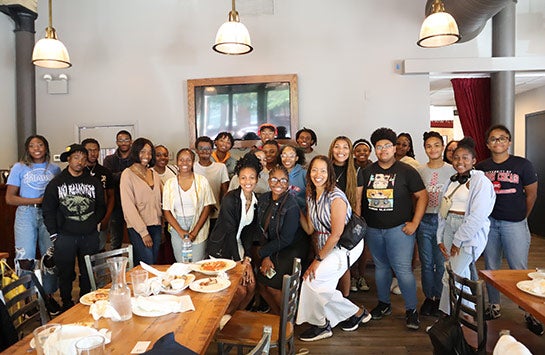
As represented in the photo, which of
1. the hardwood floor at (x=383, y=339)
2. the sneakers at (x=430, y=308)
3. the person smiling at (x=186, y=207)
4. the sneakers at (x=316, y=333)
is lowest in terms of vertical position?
the hardwood floor at (x=383, y=339)

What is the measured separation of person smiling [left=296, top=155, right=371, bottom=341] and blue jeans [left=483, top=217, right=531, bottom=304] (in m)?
1.05

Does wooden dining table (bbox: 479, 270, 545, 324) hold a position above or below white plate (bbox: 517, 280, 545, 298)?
below

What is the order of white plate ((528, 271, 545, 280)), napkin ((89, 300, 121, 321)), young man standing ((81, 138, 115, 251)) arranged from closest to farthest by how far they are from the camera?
1. napkin ((89, 300, 121, 321))
2. white plate ((528, 271, 545, 280))
3. young man standing ((81, 138, 115, 251))

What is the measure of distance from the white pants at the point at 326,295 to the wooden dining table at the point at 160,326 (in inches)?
Result: 42.1

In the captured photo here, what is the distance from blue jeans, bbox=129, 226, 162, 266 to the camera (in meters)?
3.29

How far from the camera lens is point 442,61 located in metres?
5.10

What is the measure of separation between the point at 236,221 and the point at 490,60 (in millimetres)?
4144

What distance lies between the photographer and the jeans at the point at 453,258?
9.04 ft

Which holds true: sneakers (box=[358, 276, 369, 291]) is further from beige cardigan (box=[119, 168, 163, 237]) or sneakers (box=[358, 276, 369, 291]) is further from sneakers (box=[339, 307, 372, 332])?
beige cardigan (box=[119, 168, 163, 237])

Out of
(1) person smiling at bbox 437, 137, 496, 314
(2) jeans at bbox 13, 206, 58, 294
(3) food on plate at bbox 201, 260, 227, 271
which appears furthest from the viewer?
(2) jeans at bbox 13, 206, 58, 294

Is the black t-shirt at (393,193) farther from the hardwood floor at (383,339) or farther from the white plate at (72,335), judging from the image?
the white plate at (72,335)

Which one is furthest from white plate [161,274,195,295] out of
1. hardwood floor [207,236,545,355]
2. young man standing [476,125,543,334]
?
young man standing [476,125,543,334]

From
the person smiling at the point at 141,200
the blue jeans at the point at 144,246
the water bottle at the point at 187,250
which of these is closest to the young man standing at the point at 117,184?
the person smiling at the point at 141,200

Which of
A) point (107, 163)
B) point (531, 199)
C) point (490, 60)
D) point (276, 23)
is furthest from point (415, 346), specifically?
point (276, 23)
